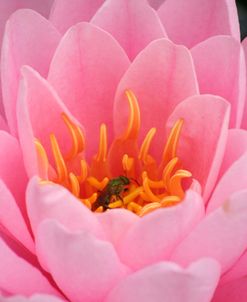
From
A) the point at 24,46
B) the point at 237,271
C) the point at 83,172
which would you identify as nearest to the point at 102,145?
the point at 83,172

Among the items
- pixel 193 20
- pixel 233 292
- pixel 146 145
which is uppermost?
pixel 193 20

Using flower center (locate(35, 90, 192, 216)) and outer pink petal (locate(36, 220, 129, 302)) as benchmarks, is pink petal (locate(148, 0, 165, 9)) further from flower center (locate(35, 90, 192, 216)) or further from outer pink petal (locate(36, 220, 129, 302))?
outer pink petal (locate(36, 220, 129, 302))

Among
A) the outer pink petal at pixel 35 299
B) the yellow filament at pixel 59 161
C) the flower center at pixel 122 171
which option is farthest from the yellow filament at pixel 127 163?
the outer pink petal at pixel 35 299

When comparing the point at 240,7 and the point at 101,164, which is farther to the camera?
the point at 240,7

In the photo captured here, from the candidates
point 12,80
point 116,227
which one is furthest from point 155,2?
point 116,227

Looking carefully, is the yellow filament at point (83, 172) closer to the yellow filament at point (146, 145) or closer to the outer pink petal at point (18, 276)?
the yellow filament at point (146, 145)

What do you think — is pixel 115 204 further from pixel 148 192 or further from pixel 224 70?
pixel 224 70

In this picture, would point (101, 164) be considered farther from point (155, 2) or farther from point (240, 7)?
point (240, 7)

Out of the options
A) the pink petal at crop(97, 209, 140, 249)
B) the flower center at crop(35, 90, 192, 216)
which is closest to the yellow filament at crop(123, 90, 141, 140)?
the flower center at crop(35, 90, 192, 216)
